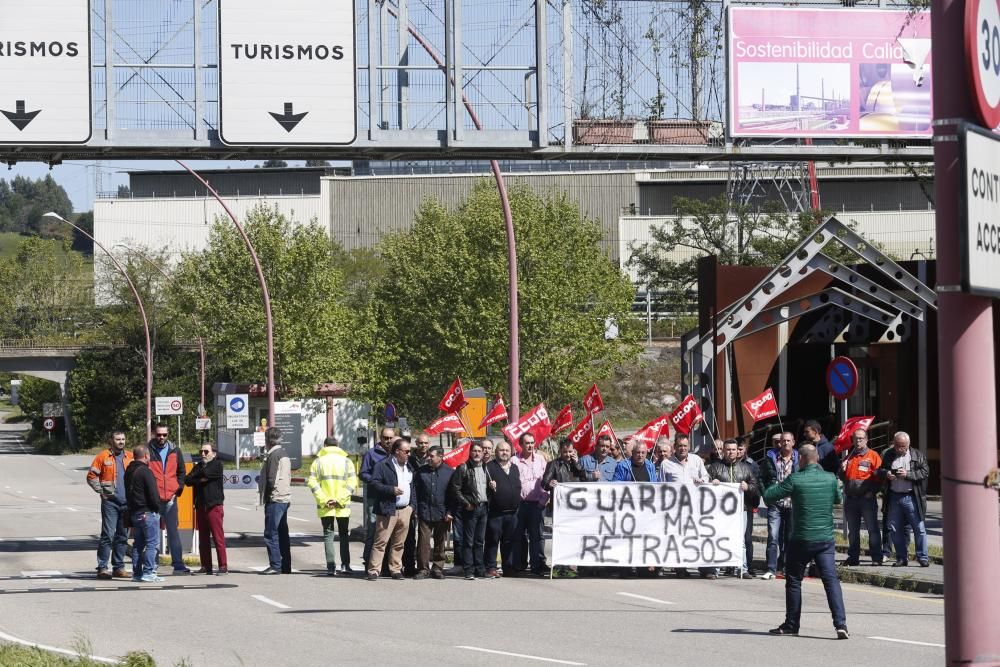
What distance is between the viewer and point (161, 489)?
1872 centimetres

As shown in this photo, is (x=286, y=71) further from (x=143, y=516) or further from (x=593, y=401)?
(x=593, y=401)

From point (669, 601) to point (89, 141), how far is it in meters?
9.28

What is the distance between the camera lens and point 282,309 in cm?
6297

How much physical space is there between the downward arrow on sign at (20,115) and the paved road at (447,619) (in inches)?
220

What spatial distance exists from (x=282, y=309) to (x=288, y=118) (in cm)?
4423

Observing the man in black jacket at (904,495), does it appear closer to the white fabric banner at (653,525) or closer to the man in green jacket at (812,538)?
the white fabric banner at (653,525)

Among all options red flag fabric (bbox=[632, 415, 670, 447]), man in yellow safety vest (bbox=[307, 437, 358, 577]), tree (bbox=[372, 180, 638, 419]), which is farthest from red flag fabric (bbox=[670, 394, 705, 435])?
tree (bbox=[372, 180, 638, 419])

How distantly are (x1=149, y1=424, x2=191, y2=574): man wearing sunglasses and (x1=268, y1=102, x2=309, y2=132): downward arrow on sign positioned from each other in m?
4.04

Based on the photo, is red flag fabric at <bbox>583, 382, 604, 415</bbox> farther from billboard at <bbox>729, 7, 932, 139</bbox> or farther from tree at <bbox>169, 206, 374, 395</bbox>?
tree at <bbox>169, 206, 374, 395</bbox>

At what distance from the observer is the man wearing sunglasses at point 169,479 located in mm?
18688

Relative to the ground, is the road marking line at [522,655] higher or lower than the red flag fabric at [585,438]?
lower

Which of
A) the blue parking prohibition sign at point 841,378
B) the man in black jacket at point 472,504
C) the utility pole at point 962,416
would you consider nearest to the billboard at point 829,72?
the blue parking prohibition sign at point 841,378

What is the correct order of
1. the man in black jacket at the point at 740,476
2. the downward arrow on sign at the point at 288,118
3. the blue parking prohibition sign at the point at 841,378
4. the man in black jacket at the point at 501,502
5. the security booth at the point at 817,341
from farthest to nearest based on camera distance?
the security booth at the point at 817,341 → the blue parking prohibition sign at the point at 841,378 → the downward arrow on sign at the point at 288,118 → the man in black jacket at the point at 501,502 → the man in black jacket at the point at 740,476

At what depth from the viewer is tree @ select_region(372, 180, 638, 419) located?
5275cm
